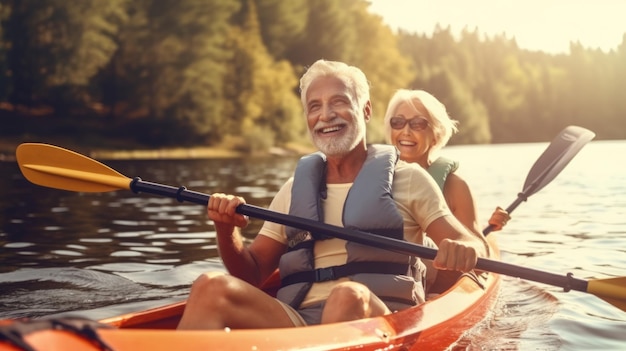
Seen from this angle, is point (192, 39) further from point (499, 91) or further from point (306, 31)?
point (499, 91)

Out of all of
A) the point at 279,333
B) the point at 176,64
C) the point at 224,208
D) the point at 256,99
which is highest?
the point at 176,64

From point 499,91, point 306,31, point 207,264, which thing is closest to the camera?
point 207,264

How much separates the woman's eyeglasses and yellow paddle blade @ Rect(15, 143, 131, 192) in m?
1.84

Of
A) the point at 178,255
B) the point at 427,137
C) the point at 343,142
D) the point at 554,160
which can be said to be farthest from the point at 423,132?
the point at 178,255

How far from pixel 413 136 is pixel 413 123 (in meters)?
0.09

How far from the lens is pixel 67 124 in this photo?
25328mm

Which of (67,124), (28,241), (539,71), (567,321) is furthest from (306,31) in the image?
(539,71)

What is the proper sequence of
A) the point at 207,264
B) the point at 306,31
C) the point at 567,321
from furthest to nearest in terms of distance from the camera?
1. the point at 306,31
2. the point at 207,264
3. the point at 567,321

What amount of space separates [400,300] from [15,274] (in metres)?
3.45

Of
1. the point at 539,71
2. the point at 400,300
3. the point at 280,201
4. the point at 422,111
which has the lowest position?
the point at 400,300

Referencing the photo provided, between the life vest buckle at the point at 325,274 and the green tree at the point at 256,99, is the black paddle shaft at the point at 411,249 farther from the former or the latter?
the green tree at the point at 256,99

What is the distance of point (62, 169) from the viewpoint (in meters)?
4.41

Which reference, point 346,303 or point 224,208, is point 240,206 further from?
point 346,303

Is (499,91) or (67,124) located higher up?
(499,91)
